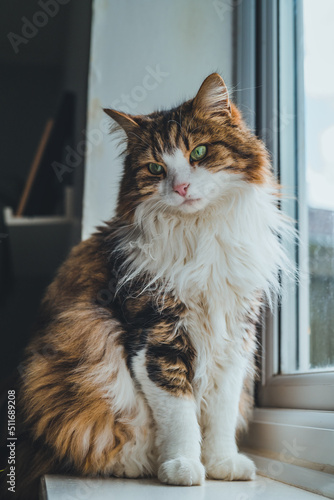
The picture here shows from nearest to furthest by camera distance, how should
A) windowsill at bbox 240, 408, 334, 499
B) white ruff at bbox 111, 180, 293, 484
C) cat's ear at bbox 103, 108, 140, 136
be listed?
windowsill at bbox 240, 408, 334, 499
white ruff at bbox 111, 180, 293, 484
cat's ear at bbox 103, 108, 140, 136

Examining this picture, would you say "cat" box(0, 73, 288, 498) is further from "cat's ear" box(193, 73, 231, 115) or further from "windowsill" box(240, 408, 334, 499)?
"windowsill" box(240, 408, 334, 499)

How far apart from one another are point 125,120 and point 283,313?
0.75 metres

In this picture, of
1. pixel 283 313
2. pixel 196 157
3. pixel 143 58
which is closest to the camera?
pixel 196 157

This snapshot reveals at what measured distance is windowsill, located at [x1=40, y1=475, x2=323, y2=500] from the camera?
0.92 meters

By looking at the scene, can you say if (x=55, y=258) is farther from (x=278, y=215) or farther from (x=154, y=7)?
(x=278, y=215)

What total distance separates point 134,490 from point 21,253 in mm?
1930

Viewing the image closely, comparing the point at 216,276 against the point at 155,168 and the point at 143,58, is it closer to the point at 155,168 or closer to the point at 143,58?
the point at 155,168

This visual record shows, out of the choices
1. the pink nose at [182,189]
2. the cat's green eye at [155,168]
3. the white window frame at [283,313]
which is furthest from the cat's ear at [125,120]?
the white window frame at [283,313]

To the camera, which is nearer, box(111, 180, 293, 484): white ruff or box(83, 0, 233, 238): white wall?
box(111, 180, 293, 484): white ruff

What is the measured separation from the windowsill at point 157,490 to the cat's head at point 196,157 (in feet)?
1.98

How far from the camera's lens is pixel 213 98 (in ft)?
4.09

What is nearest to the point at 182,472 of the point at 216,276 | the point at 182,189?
the point at 216,276

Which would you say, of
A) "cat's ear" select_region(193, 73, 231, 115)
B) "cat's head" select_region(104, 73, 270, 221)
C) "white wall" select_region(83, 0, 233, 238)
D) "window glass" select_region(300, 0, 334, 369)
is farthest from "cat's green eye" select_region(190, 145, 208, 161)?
"white wall" select_region(83, 0, 233, 238)

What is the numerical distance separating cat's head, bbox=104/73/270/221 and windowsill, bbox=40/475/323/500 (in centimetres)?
60
